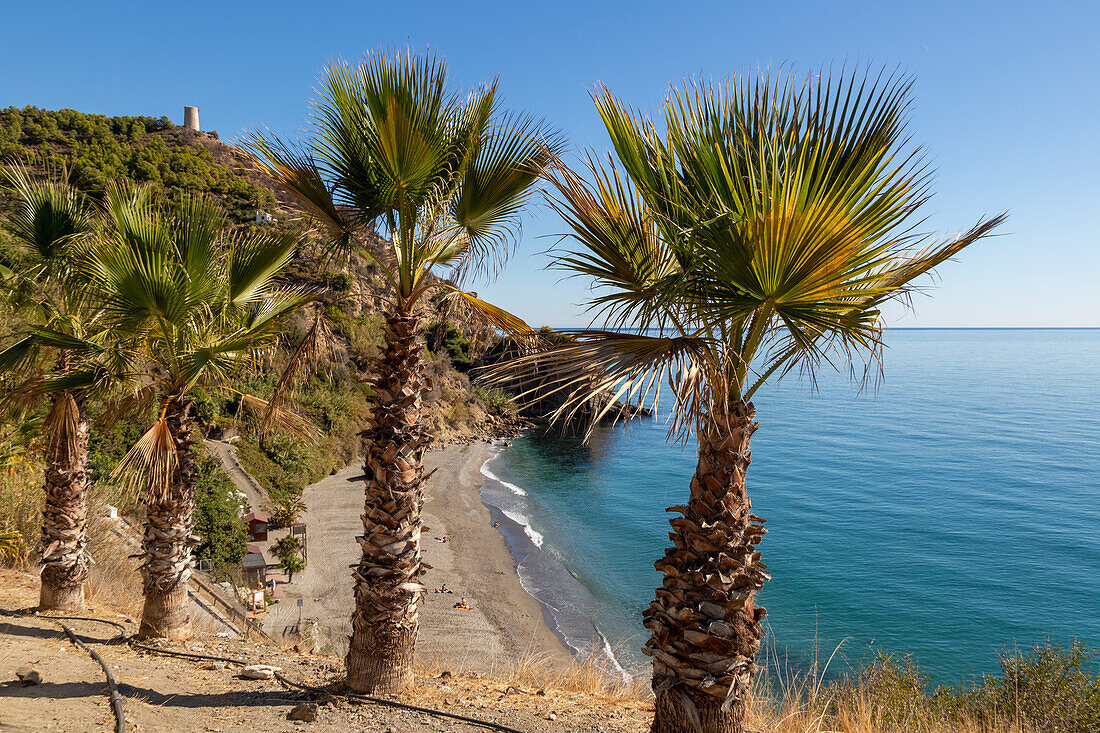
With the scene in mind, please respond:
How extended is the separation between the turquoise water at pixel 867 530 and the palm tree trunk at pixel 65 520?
929cm

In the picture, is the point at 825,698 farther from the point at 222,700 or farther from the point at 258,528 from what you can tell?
the point at 258,528

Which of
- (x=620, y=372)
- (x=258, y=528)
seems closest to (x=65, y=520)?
(x=620, y=372)

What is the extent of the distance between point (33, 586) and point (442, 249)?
985cm

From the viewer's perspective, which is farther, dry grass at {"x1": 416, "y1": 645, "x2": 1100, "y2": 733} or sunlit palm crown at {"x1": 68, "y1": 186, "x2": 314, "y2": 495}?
sunlit palm crown at {"x1": 68, "y1": 186, "x2": 314, "y2": 495}

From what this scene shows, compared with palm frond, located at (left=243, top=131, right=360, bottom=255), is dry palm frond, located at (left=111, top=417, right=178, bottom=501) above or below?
below

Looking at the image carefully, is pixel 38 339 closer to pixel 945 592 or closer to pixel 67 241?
pixel 67 241

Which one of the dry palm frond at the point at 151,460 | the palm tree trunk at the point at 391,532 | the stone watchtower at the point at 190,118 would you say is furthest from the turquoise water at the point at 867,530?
the stone watchtower at the point at 190,118

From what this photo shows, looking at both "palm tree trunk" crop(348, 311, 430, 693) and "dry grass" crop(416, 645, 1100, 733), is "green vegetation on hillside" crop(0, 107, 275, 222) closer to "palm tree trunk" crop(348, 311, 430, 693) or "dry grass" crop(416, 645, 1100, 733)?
"palm tree trunk" crop(348, 311, 430, 693)

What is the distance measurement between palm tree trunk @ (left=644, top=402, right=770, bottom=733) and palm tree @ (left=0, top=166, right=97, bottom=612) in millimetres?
6599

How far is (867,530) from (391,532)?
3175cm

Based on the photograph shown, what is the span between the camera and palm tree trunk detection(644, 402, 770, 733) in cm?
368

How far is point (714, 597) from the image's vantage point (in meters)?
3.70

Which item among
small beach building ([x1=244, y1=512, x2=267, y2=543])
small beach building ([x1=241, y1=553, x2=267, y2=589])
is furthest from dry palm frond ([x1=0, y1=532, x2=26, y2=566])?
small beach building ([x1=244, y1=512, x2=267, y2=543])

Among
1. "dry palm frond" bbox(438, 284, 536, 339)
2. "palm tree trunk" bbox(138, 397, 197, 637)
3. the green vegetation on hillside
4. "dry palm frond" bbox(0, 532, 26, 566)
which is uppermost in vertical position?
the green vegetation on hillside
